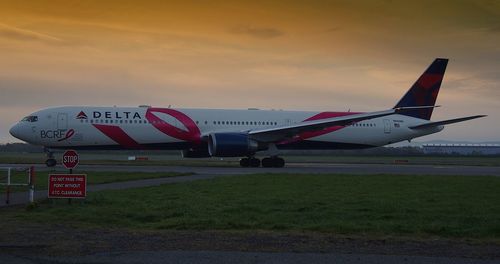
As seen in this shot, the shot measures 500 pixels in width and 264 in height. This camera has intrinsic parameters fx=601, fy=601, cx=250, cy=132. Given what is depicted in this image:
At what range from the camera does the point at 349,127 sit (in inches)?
1468

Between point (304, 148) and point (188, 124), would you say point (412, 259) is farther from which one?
point (304, 148)

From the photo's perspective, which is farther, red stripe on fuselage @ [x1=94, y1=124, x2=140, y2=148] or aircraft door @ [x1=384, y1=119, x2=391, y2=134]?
aircraft door @ [x1=384, y1=119, x2=391, y2=134]

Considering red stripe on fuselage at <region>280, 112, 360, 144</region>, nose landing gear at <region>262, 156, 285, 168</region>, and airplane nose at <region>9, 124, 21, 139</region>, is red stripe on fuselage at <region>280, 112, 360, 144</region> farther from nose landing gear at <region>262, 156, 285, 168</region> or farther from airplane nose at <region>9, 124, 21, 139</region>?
airplane nose at <region>9, 124, 21, 139</region>

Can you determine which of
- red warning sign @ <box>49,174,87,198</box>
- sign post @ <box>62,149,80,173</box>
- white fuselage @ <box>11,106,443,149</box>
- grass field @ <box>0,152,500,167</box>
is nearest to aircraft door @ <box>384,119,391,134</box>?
white fuselage @ <box>11,106,443,149</box>

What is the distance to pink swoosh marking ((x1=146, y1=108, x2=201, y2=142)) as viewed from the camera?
1293 inches

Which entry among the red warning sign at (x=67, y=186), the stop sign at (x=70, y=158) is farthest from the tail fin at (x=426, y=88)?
the red warning sign at (x=67, y=186)

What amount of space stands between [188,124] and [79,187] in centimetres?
2006

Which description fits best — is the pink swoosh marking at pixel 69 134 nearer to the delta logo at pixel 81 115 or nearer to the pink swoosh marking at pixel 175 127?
the delta logo at pixel 81 115

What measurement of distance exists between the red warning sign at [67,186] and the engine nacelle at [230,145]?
1760cm

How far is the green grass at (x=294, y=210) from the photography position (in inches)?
404

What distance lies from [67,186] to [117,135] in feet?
62.4

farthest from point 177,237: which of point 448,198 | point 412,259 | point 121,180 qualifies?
point 121,180

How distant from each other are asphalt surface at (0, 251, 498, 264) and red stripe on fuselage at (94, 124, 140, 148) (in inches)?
974

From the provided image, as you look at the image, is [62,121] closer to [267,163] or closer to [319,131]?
[267,163]
